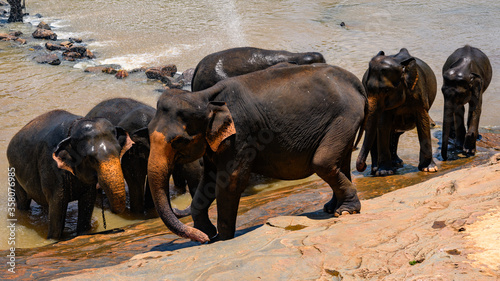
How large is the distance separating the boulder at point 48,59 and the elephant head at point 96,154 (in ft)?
35.1

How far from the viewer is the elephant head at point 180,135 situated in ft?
15.1

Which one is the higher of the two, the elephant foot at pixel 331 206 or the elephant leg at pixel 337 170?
the elephant leg at pixel 337 170

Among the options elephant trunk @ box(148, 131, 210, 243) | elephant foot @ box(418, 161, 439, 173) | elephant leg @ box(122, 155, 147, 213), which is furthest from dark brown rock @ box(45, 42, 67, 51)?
elephant trunk @ box(148, 131, 210, 243)

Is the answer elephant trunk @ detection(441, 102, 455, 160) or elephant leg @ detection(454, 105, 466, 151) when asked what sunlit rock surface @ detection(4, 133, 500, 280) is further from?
elephant leg @ detection(454, 105, 466, 151)

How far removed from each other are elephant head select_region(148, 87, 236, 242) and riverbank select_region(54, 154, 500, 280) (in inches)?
16.8

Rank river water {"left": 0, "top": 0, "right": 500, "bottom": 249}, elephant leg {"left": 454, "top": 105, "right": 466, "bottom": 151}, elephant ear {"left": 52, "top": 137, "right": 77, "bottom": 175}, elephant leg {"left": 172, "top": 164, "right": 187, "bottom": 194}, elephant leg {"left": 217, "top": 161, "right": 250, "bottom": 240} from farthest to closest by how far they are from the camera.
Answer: river water {"left": 0, "top": 0, "right": 500, "bottom": 249}, elephant leg {"left": 454, "top": 105, "right": 466, "bottom": 151}, elephant leg {"left": 172, "top": 164, "right": 187, "bottom": 194}, elephant ear {"left": 52, "top": 137, "right": 77, "bottom": 175}, elephant leg {"left": 217, "top": 161, "right": 250, "bottom": 240}

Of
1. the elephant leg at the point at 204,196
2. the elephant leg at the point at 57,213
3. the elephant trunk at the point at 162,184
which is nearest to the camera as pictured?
the elephant trunk at the point at 162,184

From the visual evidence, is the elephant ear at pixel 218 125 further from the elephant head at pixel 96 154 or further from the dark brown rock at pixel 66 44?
the dark brown rock at pixel 66 44

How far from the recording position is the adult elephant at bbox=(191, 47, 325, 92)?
8.59 meters

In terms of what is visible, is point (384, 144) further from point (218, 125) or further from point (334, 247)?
point (334, 247)

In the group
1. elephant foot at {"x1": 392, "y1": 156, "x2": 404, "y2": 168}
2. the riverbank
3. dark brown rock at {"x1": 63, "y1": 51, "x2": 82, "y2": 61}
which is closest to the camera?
the riverbank

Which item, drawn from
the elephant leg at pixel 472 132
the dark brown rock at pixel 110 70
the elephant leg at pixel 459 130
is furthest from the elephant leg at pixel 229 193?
the dark brown rock at pixel 110 70

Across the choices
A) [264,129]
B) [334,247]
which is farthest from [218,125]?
[334,247]

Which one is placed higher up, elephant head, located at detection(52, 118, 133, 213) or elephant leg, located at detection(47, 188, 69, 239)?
elephant head, located at detection(52, 118, 133, 213)
